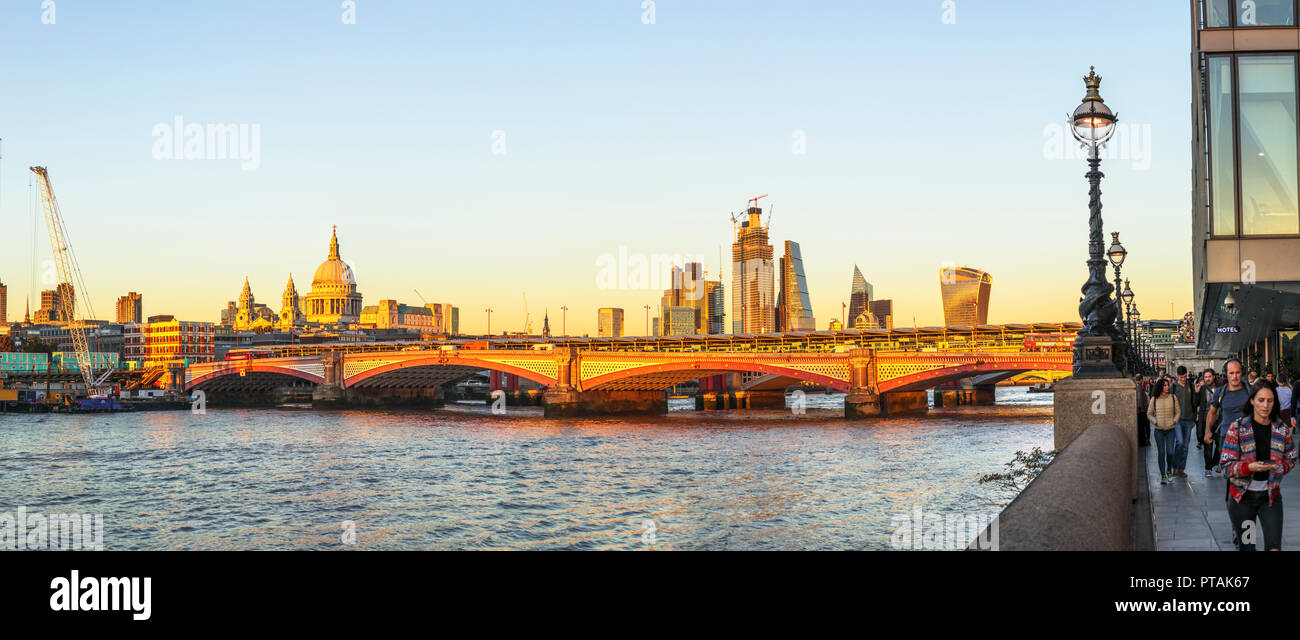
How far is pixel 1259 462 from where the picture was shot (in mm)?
7762

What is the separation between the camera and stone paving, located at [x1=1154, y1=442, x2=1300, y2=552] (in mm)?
9422

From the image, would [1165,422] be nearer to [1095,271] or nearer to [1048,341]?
[1095,271]

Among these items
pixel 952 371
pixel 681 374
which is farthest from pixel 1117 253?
pixel 681 374

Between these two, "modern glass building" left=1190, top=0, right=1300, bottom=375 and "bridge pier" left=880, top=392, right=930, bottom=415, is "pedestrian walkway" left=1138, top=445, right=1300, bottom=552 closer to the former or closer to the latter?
"modern glass building" left=1190, top=0, right=1300, bottom=375

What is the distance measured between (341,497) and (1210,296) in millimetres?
26780

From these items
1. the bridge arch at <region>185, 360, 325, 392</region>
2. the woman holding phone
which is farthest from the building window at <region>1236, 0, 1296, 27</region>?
the bridge arch at <region>185, 360, 325, 392</region>

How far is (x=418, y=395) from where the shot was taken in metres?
124

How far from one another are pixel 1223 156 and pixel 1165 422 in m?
8.23

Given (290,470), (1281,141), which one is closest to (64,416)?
(290,470)

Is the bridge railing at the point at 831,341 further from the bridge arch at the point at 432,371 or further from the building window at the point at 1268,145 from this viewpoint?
the building window at the point at 1268,145

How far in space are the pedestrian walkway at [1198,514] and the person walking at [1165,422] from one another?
0.96 feet

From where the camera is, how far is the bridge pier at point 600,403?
290 ft

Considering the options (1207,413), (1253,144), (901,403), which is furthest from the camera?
(901,403)
